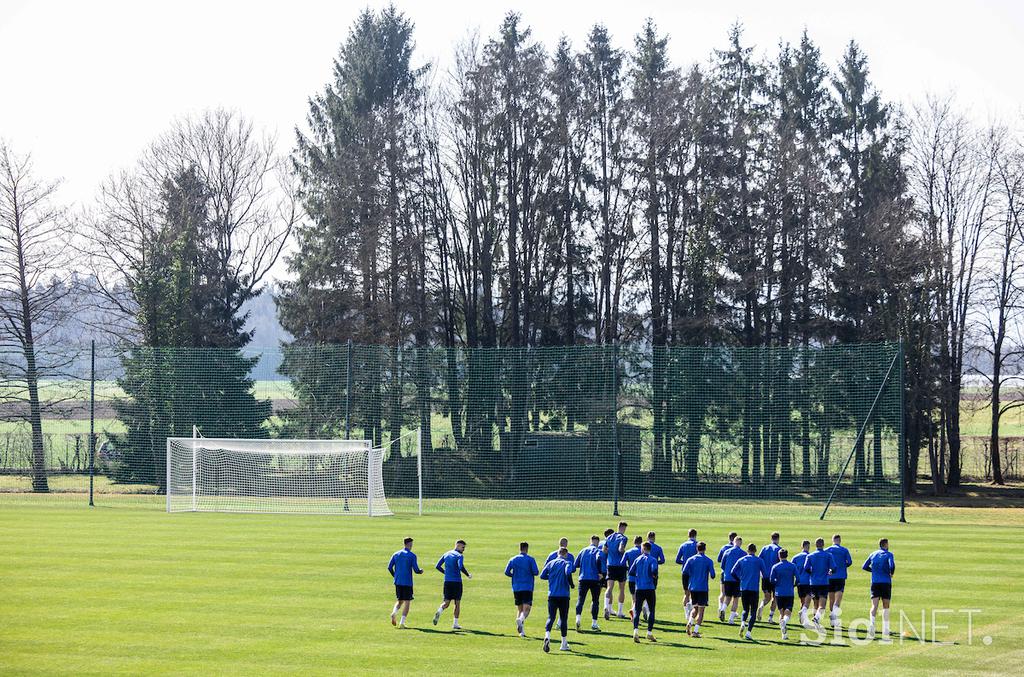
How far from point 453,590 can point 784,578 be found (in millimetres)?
5095

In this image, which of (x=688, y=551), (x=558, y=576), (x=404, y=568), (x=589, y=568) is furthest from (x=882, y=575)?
(x=404, y=568)

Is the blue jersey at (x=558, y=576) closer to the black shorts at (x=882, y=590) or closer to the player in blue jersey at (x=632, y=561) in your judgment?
the player in blue jersey at (x=632, y=561)

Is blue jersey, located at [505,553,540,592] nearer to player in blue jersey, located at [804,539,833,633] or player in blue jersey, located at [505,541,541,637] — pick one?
player in blue jersey, located at [505,541,541,637]

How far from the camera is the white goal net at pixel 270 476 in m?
37.9

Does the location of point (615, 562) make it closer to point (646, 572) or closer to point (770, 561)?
point (646, 572)

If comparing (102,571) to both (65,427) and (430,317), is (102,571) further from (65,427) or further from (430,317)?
(65,427)

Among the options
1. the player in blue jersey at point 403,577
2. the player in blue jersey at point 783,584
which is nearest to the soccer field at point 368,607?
the player in blue jersey at point 403,577

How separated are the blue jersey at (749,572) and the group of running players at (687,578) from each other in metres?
0.02

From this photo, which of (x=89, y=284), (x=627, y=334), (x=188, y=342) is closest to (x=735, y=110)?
(x=627, y=334)

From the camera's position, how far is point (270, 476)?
1618 inches

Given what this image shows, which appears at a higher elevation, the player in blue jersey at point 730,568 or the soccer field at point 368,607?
the player in blue jersey at point 730,568

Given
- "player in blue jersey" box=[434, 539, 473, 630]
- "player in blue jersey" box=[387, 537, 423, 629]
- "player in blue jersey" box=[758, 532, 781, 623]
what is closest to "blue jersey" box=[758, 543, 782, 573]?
"player in blue jersey" box=[758, 532, 781, 623]

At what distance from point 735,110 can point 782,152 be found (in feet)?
13.9

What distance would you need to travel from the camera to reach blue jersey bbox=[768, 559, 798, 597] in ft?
58.1
